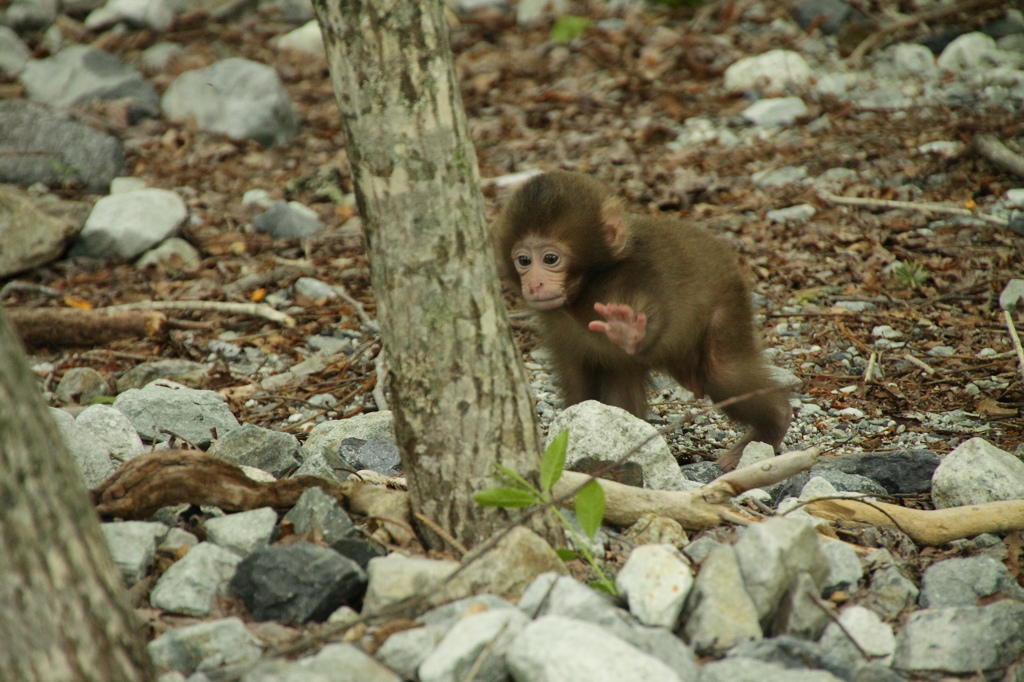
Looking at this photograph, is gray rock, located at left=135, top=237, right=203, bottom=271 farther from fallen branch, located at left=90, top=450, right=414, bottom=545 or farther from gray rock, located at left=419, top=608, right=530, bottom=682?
gray rock, located at left=419, top=608, right=530, bottom=682

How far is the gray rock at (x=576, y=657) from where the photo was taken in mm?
2209

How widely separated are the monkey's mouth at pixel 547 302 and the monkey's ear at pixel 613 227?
1.04 feet

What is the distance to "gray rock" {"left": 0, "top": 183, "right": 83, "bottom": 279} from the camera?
691cm

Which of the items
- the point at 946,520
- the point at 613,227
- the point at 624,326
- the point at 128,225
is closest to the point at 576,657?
the point at 946,520

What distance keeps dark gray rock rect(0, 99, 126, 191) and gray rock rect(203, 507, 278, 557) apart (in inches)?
233

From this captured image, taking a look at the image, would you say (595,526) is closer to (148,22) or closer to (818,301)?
(818,301)

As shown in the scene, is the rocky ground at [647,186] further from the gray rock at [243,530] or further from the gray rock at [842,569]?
the gray rock at [243,530]

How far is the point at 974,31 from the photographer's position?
32.5 feet

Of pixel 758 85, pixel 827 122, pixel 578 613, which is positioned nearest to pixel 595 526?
pixel 578 613

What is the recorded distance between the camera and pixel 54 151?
27.3 ft

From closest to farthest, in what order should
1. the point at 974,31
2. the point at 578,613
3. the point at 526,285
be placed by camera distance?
the point at 578,613, the point at 526,285, the point at 974,31

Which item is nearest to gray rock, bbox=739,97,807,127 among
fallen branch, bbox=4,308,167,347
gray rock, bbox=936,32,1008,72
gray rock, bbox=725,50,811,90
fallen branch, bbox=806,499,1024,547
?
gray rock, bbox=725,50,811,90

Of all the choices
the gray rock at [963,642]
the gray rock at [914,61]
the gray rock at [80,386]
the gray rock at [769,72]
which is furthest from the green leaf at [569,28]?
the gray rock at [963,642]

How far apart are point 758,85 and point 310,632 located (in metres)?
7.84
